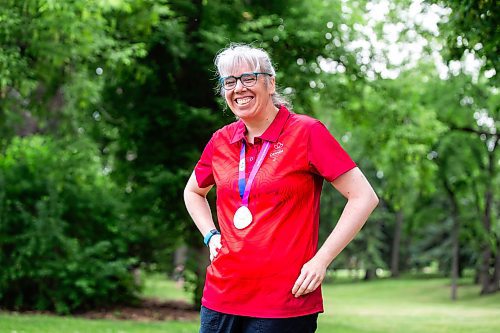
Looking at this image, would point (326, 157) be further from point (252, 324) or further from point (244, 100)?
point (252, 324)

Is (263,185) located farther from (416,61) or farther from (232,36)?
(416,61)

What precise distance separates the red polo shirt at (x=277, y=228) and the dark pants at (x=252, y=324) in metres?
0.02

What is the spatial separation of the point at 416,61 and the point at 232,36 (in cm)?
775

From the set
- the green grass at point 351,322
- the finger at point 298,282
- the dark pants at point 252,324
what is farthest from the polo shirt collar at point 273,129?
the green grass at point 351,322

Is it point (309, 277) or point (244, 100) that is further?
point (244, 100)

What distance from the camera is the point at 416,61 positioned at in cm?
1867

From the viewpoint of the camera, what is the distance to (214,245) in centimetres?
296

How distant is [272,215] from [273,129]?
352 mm

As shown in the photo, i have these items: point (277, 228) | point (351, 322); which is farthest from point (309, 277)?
point (351, 322)

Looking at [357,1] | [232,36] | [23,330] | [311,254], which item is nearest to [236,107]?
[311,254]

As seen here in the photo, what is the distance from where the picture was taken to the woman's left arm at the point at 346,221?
2678mm

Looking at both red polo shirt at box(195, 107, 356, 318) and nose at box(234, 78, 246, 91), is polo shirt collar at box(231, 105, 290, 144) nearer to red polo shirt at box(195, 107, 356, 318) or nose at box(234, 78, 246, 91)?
red polo shirt at box(195, 107, 356, 318)

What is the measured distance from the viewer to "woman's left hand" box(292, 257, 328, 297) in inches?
104

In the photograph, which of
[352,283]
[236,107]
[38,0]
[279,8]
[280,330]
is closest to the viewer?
[280,330]
